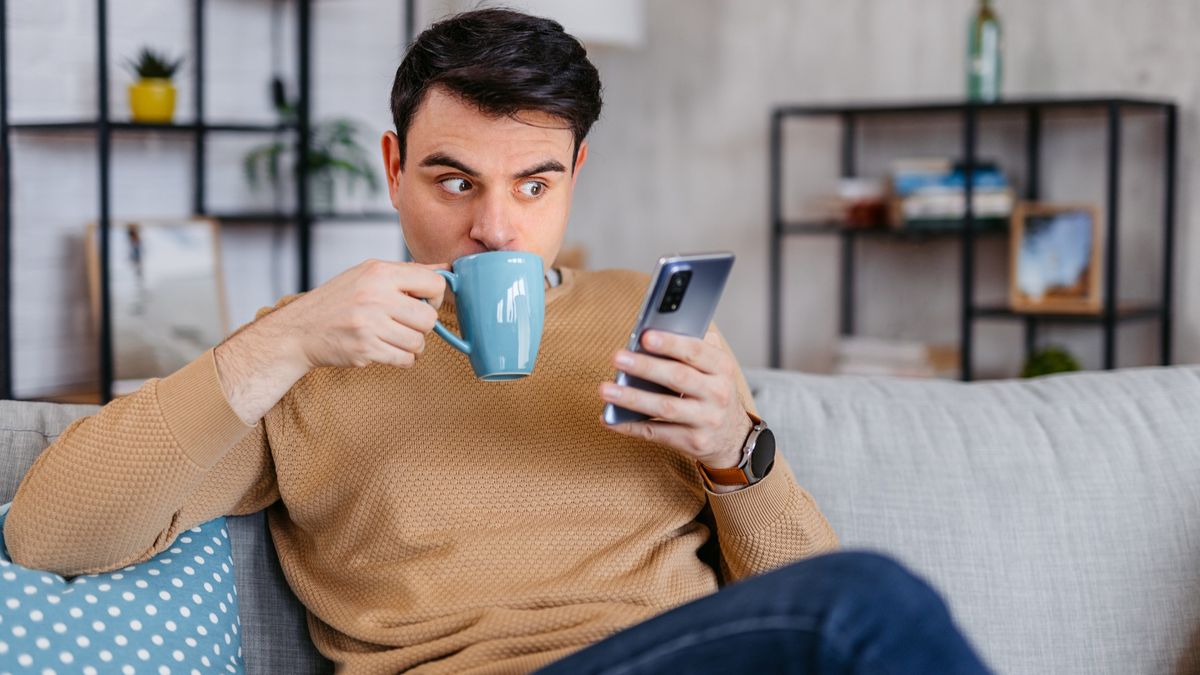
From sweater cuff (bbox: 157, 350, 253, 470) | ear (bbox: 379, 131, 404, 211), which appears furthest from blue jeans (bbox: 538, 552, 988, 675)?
ear (bbox: 379, 131, 404, 211)

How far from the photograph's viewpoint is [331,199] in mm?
3172

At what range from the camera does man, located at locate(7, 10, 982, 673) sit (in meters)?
1.15

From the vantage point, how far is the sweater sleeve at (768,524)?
1249mm

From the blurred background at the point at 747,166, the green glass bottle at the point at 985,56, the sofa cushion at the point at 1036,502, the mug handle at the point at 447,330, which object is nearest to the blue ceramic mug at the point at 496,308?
the mug handle at the point at 447,330

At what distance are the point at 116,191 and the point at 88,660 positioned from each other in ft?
6.82

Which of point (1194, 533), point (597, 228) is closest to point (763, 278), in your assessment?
point (597, 228)

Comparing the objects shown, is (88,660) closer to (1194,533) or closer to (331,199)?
(1194,533)

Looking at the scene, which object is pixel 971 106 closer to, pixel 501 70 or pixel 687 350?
pixel 501 70

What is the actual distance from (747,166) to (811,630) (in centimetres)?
312

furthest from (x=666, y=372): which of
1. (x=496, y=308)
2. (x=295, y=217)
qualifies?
(x=295, y=217)

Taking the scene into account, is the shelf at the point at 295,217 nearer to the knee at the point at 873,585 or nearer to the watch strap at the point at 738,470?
the watch strap at the point at 738,470

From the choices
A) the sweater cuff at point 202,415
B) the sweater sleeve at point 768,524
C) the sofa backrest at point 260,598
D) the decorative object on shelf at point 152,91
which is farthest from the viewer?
the decorative object on shelf at point 152,91

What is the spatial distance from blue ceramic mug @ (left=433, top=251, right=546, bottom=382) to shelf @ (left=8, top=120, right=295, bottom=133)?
177 cm

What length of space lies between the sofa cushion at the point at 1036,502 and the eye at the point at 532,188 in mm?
390
